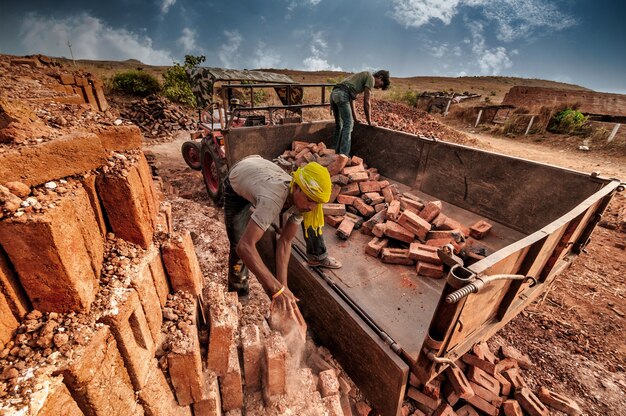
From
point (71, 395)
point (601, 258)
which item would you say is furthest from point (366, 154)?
point (71, 395)

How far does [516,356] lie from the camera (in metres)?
2.66

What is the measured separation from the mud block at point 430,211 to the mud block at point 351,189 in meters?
0.93

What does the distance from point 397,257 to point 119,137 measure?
95.7 inches

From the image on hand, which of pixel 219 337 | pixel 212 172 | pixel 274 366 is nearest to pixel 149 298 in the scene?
pixel 219 337

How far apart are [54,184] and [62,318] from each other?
1.63ft

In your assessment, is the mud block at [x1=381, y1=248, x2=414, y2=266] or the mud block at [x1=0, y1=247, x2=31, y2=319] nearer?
the mud block at [x1=0, y1=247, x2=31, y2=319]

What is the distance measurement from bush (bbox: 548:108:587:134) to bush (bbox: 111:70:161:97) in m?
20.3

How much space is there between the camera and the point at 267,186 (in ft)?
7.16

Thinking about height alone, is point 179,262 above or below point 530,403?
above

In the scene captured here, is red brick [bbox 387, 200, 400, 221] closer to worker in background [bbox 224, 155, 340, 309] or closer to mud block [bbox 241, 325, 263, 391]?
worker in background [bbox 224, 155, 340, 309]

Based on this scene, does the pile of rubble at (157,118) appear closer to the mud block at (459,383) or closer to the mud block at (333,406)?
the mud block at (333,406)

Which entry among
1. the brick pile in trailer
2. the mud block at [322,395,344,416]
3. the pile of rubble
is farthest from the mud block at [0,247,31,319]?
the pile of rubble

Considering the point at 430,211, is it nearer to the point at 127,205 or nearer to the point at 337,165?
the point at 337,165

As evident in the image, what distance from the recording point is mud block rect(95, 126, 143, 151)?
1419mm
